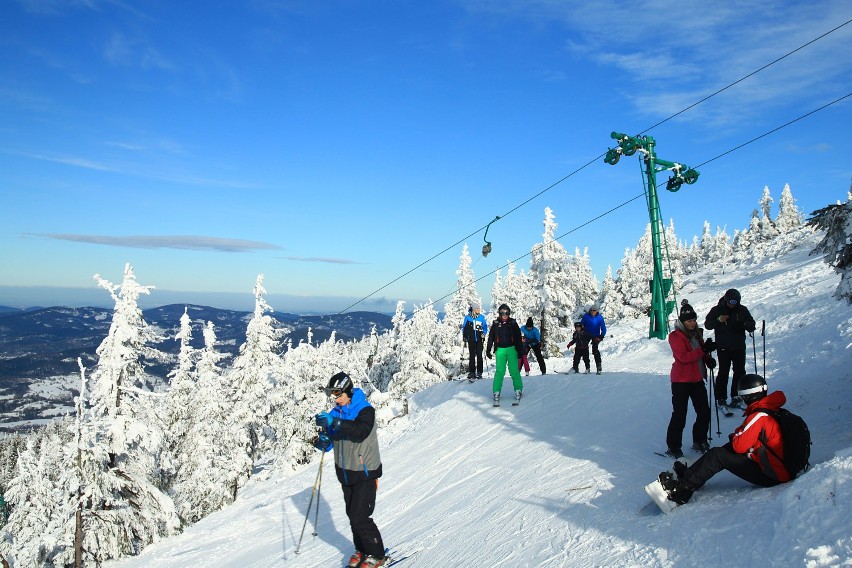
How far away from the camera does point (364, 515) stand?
21.7ft

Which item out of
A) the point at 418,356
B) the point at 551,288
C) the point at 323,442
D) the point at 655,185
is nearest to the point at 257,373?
the point at 418,356

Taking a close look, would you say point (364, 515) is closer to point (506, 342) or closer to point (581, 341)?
point (506, 342)

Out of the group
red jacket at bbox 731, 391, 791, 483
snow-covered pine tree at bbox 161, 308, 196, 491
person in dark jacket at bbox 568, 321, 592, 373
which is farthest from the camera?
snow-covered pine tree at bbox 161, 308, 196, 491

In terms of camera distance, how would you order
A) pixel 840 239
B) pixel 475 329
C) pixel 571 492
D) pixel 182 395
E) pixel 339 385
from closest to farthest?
1. pixel 339 385
2. pixel 840 239
3. pixel 571 492
4. pixel 475 329
5. pixel 182 395

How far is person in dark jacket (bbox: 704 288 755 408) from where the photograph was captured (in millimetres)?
9891

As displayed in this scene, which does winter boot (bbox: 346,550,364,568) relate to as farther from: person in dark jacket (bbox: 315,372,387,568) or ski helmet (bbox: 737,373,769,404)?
ski helmet (bbox: 737,373,769,404)

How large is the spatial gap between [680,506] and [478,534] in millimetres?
2555

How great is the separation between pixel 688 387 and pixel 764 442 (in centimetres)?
254

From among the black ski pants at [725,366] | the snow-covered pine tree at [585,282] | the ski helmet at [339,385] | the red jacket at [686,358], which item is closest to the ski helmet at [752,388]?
the red jacket at [686,358]

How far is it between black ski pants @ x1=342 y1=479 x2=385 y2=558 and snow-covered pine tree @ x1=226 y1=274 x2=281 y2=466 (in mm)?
26904

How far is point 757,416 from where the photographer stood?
5430mm

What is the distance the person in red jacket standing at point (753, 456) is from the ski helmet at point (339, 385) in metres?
3.75

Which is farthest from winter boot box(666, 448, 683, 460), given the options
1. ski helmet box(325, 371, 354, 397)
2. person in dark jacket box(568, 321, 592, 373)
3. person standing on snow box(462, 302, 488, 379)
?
person standing on snow box(462, 302, 488, 379)

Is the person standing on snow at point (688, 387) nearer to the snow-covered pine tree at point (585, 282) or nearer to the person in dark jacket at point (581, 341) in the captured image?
the person in dark jacket at point (581, 341)
